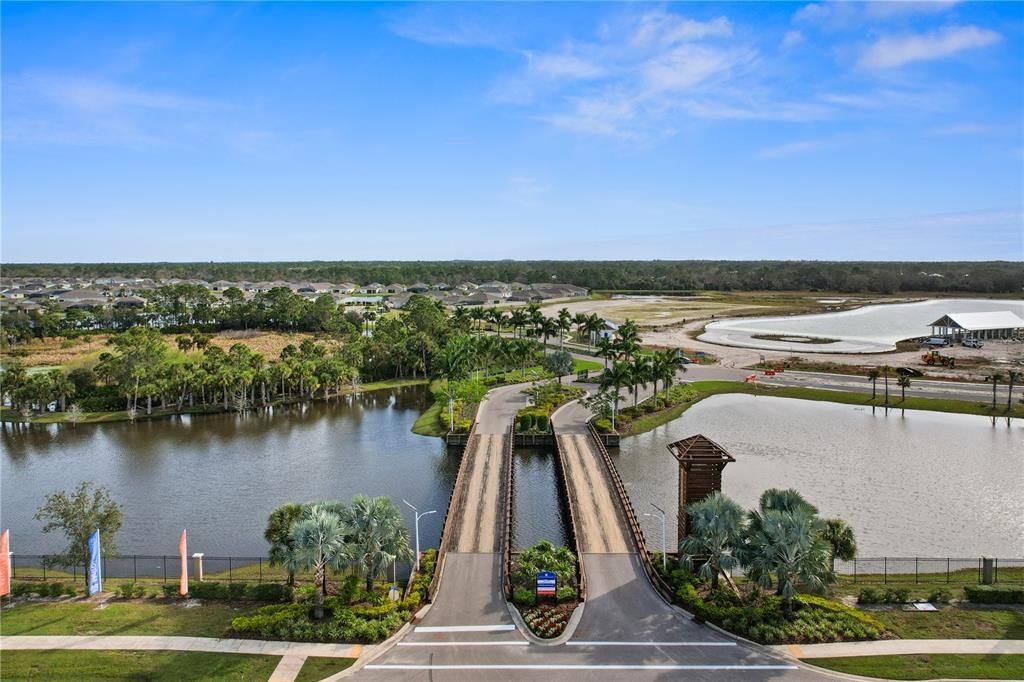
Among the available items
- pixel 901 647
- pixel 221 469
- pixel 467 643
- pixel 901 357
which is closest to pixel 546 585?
pixel 467 643

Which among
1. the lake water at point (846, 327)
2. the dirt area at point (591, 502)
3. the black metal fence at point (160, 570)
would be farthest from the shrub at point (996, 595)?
the lake water at point (846, 327)

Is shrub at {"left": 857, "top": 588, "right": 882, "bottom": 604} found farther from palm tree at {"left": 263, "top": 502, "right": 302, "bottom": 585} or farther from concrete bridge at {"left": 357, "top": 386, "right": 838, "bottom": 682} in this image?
palm tree at {"left": 263, "top": 502, "right": 302, "bottom": 585}

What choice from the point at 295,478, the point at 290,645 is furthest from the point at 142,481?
the point at 290,645

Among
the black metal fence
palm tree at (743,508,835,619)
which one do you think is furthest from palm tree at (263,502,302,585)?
palm tree at (743,508,835,619)

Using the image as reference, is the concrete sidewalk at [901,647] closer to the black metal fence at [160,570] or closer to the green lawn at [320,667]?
the green lawn at [320,667]

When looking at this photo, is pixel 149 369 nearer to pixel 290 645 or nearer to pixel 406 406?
pixel 406 406

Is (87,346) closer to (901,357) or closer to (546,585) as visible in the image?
(546,585)
